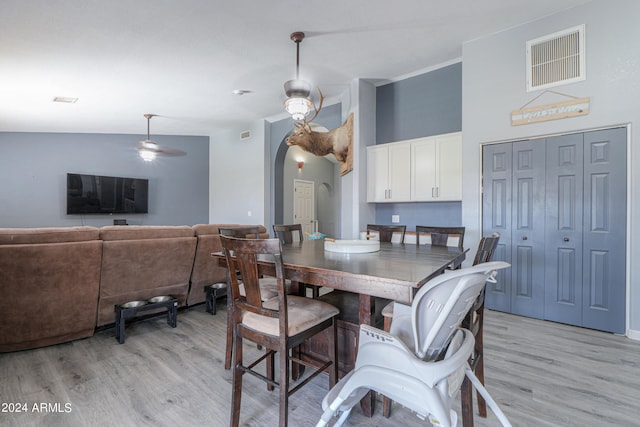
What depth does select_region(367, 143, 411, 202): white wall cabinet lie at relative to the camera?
418 centimetres

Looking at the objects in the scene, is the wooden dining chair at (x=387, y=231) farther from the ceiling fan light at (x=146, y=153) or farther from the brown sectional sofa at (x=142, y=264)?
the ceiling fan light at (x=146, y=153)

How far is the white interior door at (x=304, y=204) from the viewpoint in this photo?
752 cm

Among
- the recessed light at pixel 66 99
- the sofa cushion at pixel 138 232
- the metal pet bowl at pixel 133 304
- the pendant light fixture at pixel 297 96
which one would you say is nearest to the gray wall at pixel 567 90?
the pendant light fixture at pixel 297 96

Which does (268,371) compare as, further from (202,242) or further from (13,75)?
(13,75)

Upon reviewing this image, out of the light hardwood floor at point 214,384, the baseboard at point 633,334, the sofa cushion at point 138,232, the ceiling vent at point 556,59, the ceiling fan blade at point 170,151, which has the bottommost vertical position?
the light hardwood floor at point 214,384

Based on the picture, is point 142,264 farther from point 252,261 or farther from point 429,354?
point 429,354

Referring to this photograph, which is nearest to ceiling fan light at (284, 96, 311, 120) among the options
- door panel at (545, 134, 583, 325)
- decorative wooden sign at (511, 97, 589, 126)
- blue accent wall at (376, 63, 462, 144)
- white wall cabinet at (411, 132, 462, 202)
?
white wall cabinet at (411, 132, 462, 202)

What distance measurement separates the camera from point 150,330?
2842mm

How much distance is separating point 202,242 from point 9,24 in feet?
8.85

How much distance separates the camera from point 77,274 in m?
2.43

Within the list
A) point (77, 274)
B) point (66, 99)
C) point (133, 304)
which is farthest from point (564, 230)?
point (66, 99)

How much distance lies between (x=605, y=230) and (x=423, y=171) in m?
1.90

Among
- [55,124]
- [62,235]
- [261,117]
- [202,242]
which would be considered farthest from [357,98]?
[55,124]

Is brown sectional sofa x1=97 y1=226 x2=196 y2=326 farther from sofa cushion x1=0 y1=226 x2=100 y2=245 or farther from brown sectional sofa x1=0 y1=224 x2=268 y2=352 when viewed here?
sofa cushion x1=0 y1=226 x2=100 y2=245
